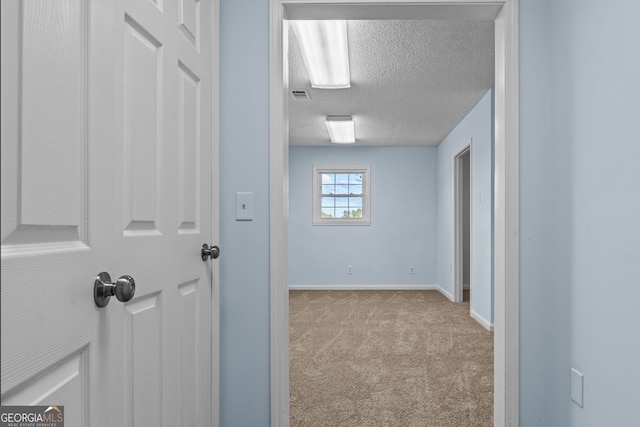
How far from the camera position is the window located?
7.35 m

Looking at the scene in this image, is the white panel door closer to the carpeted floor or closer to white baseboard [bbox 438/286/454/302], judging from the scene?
the carpeted floor

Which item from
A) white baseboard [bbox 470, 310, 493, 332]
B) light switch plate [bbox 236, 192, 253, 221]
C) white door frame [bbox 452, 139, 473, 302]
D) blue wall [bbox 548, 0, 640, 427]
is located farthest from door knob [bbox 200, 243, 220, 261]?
white door frame [bbox 452, 139, 473, 302]

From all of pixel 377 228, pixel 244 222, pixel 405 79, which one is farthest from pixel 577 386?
pixel 377 228

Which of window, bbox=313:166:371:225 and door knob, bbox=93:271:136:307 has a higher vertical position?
window, bbox=313:166:371:225

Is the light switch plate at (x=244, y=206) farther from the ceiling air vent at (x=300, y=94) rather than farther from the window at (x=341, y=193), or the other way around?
the window at (x=341, y=193)

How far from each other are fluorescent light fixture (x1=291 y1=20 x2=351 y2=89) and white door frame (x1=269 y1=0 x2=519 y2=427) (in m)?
0.98

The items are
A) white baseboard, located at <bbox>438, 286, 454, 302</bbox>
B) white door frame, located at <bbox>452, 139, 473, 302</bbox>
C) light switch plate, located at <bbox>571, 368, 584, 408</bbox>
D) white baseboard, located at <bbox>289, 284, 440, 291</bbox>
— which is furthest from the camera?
white baseboard, located at <bbox>289, 284, 440, 291</bbox>

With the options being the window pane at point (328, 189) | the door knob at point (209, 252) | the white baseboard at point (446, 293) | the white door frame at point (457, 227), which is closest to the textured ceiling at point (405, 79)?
the white door frame at point (457, 227)

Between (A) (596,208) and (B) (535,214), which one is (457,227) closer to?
(B) (535,214)

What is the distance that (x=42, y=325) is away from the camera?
2.42 feet

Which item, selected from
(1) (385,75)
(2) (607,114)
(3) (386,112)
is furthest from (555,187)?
(3) (386,112)

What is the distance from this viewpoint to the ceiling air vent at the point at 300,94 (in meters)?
4.25

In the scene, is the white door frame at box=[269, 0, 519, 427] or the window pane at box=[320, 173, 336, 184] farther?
the window pane at box=[320, 173, 336, 184]

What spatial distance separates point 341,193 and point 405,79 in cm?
362
